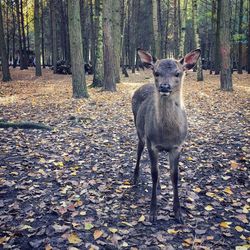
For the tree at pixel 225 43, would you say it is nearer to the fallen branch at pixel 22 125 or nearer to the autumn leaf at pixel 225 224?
the fallen branch at pixel 22 125

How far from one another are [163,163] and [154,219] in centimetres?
265

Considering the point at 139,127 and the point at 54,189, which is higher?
the point at 139,127

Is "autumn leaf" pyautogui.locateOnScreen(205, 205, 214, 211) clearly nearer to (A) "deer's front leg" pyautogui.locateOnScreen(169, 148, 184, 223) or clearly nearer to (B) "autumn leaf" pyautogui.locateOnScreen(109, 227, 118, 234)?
(A) "deer's front leg" pyautogui.locateOnScreen(169, 148, 184, 223)

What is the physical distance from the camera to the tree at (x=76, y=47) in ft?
47.6

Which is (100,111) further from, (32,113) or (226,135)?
(226,135)

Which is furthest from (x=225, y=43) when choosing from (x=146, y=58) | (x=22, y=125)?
(x=146, y=58)

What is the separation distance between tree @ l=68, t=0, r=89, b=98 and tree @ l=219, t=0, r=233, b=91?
7.60 m

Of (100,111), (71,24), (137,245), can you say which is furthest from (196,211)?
(71,24)

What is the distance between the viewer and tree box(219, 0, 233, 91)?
17.4 metres

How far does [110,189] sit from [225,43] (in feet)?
44.7

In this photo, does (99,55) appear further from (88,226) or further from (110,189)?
(88,226)

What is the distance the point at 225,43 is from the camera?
17.6 m

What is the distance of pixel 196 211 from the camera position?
5.76 metres

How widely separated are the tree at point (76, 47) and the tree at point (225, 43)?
24.9ft
